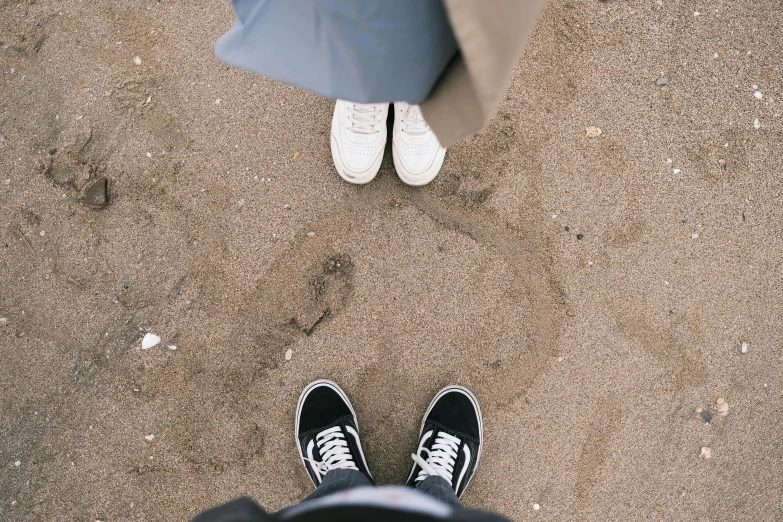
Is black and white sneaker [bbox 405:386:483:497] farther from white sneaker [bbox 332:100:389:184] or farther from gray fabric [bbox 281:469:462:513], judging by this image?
white sneaker [bbox 332:100:389:184]

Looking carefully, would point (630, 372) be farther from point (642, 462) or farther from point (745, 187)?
point (745, 187)

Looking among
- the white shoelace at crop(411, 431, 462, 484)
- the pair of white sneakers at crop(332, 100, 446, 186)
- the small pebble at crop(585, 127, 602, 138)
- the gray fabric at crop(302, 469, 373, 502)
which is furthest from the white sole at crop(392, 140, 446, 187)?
the gray fabric at crop(302, 469, 373, 502)

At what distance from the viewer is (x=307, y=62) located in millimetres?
951

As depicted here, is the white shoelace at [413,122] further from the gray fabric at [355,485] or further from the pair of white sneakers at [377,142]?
the gray fabric at [355,485]

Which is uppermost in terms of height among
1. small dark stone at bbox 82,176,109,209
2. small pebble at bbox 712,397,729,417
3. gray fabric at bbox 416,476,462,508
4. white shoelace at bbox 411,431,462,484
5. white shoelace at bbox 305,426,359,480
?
small dark stone at bbox 82,176,109,209

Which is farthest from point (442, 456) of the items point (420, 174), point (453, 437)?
point (420, 174)

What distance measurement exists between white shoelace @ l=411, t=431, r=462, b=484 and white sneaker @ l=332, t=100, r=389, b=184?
0.93m

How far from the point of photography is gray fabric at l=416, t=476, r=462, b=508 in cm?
134

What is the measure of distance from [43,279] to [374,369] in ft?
3.88

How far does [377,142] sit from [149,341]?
1.04 m

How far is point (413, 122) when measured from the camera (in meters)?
1.58

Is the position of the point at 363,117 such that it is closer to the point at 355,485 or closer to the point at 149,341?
the point at 149,341

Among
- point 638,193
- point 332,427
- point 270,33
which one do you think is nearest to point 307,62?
point 270,33

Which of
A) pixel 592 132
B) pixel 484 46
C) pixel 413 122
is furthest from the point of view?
pixel 592 132
